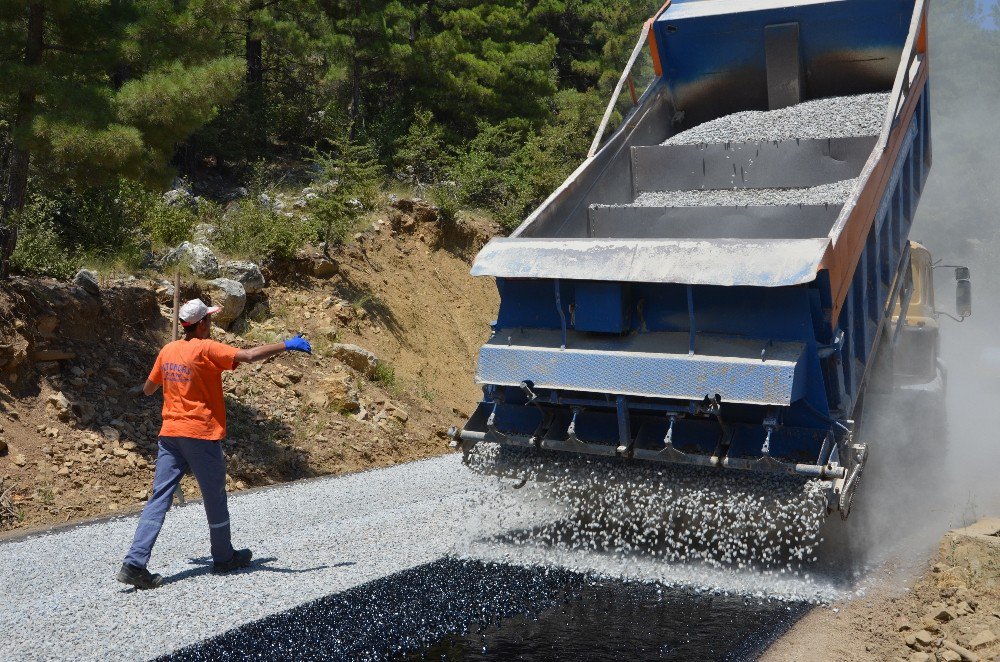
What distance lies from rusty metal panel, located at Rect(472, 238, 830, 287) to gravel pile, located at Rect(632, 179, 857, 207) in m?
1.53

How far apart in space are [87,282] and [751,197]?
18.8ft

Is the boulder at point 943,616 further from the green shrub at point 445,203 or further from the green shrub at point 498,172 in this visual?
the green shrub at point 498,172

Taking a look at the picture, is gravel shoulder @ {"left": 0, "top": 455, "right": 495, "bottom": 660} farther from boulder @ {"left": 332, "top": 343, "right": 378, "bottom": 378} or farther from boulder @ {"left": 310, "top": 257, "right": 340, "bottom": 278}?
boulder @ {"left": 310, "top": 257, "right": 340, "bottom": 278}

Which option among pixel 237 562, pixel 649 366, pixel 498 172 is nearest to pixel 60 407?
pixel 237 562

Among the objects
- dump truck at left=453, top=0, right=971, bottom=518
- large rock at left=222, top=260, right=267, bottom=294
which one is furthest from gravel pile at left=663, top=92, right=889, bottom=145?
large rock at left=222, top=260, right=267, bottom=294

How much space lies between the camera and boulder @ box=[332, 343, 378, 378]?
11297mm

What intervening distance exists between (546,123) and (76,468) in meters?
12.5

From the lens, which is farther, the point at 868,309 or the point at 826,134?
the point at 826,134

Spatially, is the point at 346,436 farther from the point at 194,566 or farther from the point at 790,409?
the point at 790,409

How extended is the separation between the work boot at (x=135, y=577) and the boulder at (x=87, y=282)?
470cm


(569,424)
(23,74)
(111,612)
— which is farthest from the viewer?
(23,74)

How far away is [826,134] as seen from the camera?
7.46 m

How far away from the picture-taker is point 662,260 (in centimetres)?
541

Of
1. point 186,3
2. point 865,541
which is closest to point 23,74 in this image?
point 186,3
